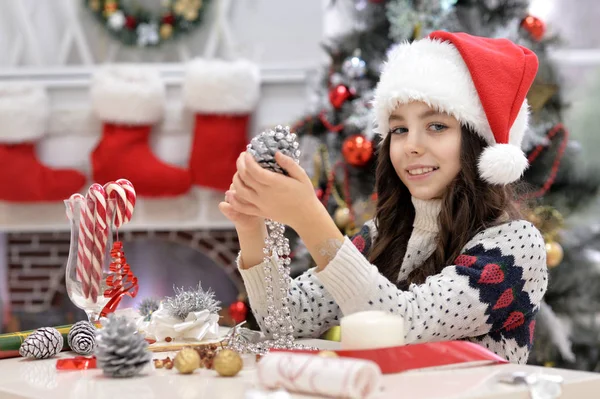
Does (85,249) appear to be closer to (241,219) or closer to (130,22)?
(241,219)

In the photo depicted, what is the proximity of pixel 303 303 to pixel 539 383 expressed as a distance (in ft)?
1.87

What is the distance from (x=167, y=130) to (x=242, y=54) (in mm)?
513

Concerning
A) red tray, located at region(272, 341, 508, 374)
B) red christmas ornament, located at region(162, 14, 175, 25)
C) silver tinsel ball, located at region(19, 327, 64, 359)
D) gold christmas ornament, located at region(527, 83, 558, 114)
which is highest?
red christmas ornament, located at region(162, 14, 175, 25)

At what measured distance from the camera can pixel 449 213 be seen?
1434mm

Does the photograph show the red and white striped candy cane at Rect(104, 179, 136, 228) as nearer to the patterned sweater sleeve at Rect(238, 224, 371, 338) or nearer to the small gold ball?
the patterned sweater sleeve at Rect(238, 224, 371, 338)

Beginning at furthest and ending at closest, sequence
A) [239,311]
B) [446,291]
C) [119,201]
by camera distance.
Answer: [239,311]
[119,201]
[446,291]

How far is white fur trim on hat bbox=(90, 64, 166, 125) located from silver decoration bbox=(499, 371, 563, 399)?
2590 millimetres

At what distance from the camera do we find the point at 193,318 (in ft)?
4.44

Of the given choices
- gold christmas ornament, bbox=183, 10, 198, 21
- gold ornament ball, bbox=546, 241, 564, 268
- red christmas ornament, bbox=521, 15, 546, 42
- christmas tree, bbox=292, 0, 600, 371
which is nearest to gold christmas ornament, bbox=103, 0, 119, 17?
gold christmas ornament, bbox=183, 10, 198, 21

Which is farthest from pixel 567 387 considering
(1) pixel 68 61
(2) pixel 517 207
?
(1) pixel 68 61

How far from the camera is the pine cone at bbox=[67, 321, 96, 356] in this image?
1.29 m

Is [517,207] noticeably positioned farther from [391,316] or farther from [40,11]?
[40,11]

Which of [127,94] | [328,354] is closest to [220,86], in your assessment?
[127,94]

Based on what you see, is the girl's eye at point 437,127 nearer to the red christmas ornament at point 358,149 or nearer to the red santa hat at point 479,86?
the red santa hat at point 479,86
